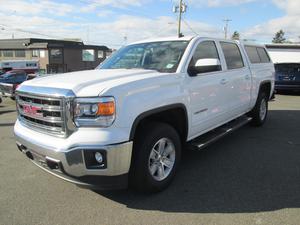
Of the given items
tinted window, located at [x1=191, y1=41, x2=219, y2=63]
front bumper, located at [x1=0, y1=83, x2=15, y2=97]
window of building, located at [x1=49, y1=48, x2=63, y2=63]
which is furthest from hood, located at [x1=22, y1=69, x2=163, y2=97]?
window of building, located at [x1=49, y1=48, x2=63, y2=63]

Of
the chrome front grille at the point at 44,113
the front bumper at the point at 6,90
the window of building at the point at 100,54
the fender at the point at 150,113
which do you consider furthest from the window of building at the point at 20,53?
the fender at the point at 150,113

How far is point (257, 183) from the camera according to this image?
4191 mm

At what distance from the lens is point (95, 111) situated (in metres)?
3.19

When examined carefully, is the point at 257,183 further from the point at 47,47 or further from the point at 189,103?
the point at 47,47

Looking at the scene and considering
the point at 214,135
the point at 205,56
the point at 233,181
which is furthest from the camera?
the point at 214,135

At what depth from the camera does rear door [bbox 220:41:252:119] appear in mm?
5473

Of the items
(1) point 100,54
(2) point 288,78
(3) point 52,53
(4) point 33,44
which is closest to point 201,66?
(2) point 288,78

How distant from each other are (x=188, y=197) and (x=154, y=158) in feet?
2.05

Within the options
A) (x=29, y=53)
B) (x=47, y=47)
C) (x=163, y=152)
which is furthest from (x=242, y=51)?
(x=29, y=53)

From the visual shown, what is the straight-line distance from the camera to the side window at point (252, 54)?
22.3 ft

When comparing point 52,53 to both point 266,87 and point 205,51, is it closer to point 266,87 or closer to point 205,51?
point 266,87

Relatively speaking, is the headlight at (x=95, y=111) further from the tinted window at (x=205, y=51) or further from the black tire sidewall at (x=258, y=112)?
the black tire sidewall at (x=258, y=112)

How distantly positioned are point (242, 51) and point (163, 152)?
3.44 metres

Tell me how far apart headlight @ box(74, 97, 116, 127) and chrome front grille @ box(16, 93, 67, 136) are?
187mm
